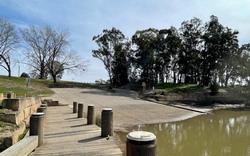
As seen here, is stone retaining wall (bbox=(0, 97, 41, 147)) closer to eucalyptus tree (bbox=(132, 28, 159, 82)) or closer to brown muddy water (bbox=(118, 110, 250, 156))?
brown muddy water (bbox=(118, 110, 250, 156))

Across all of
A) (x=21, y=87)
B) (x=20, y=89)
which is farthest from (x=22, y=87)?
(x=20, y=89)

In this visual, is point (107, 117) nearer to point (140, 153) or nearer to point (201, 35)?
→ point (140, 153)

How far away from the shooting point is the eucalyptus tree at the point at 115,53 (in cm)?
3581

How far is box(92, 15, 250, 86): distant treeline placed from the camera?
2684 centimetres

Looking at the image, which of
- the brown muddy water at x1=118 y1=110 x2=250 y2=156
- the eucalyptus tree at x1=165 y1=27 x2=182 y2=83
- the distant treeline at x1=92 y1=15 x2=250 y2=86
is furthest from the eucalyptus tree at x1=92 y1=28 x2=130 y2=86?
the brown muddy water at x1=118 y1=110 x2=250 y2=156

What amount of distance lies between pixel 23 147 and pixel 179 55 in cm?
2839

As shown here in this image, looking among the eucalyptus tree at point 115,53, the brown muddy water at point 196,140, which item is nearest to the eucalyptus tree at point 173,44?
the eucalyptus tree at point 115,53

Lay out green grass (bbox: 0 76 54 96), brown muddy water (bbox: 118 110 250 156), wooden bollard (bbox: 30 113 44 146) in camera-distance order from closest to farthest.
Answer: wooden bollard (bbox: 30 113 44 146)
brown muddy water (bbox: 118 110 250 156)
green grass (bbox: 0 76 54 96)

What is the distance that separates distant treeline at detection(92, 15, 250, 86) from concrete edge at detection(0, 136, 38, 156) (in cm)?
2718

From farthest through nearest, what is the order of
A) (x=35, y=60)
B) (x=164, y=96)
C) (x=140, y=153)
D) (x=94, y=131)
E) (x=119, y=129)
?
(x=35, y=60), (x=164, y=96), (x=119, y=129), (x=94, y=131), (x=140, y=153)

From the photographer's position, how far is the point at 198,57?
2886 cm

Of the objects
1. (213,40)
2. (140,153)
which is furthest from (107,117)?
(213,40)

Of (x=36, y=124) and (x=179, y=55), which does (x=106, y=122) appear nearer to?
(x=36, y=124)

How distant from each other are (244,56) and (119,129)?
24.8 meters
